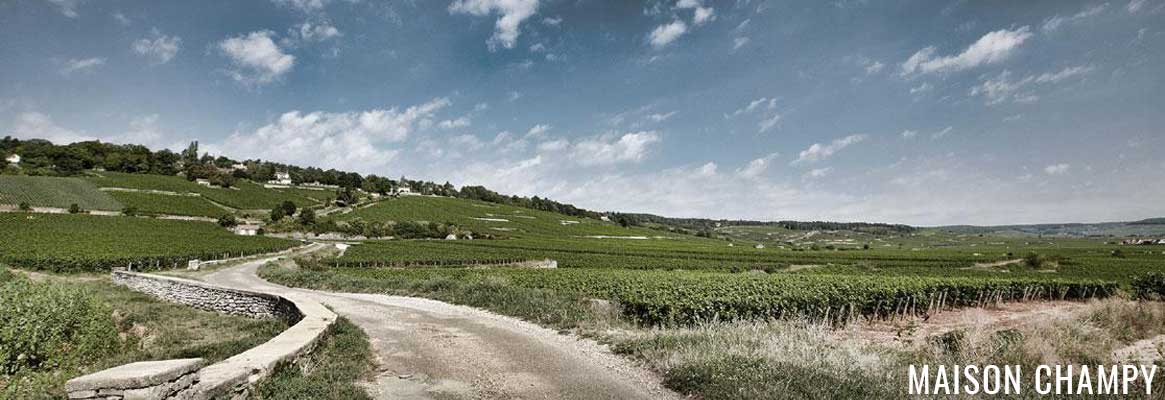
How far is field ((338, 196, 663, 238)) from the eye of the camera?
352 ft

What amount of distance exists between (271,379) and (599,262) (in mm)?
53276

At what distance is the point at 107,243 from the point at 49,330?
4903 centimetres

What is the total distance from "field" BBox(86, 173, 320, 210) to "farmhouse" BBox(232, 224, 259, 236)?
49.9ft

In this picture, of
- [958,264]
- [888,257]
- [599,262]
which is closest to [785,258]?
[888,257]

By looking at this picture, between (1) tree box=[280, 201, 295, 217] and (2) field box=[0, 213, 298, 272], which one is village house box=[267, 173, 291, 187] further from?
(2) field box=[0, 213, 298, 272]

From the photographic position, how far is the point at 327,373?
9039 millimetres

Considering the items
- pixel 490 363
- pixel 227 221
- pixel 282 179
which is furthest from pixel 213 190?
pixel 490 363

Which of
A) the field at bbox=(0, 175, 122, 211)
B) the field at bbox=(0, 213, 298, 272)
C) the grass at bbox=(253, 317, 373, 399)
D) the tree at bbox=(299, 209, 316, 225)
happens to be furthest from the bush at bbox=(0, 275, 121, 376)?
the tree at bbox=(299, 209, 316, 225)

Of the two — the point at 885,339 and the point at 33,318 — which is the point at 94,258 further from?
the point at 885,339

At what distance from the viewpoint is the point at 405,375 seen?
9953 millimetres

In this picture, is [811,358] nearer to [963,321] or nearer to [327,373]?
[327,373]

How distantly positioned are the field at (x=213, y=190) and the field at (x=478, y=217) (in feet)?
59.6

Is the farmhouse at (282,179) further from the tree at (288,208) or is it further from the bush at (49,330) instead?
the bush at (49,330)

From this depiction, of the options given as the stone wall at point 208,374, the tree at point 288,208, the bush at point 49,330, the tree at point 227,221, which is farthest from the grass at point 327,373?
the tree at point 288,208
